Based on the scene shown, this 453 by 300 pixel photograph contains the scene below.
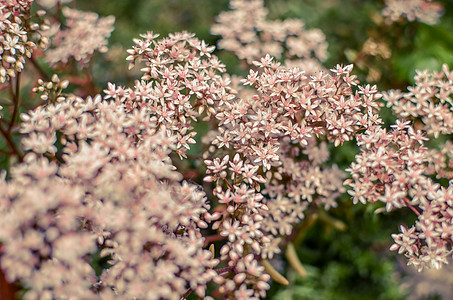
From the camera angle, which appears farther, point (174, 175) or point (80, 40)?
point (80, 40)

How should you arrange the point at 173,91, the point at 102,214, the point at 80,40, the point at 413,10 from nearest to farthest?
the point at 102,214 < the point at 173,91 < the point at 80,40 < the point at 413,10

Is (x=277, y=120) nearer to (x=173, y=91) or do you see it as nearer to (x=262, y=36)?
(x=173, y=91)

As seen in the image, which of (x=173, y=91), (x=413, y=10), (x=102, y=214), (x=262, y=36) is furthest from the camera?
(x=413, y=10)

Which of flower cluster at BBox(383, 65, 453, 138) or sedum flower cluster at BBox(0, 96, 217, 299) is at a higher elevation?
flower cluster at BBox(383, 65, 453, 138)

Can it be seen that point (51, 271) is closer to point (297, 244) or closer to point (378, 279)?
point (297, 244)

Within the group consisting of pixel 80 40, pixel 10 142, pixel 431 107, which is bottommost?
pixel 10 142

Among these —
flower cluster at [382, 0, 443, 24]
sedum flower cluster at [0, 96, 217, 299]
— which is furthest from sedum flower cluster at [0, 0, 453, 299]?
flower cluster at [382, 0, 443, 24]

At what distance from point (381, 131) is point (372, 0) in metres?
1.02

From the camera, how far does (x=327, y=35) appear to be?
1.41 m

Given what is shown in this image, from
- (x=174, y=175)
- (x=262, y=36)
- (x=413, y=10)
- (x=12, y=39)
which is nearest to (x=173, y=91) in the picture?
(x=174, y=175)

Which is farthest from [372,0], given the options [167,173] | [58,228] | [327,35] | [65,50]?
[58,228]

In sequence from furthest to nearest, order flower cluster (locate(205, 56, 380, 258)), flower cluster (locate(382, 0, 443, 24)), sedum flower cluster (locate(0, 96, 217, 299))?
flower cluster (locate(382, 0, 443, 24)), flower cluster (locate(205, 56, 380, 258)), sedum flower cluster (locate(0, 96, 217, 299))

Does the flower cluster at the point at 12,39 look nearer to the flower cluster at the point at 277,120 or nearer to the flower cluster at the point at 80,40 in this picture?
the flower cluster at the point at 80,40

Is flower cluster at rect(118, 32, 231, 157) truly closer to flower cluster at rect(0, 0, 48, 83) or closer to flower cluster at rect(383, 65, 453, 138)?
flower cluster at rect(0, 0, 48, 83)
